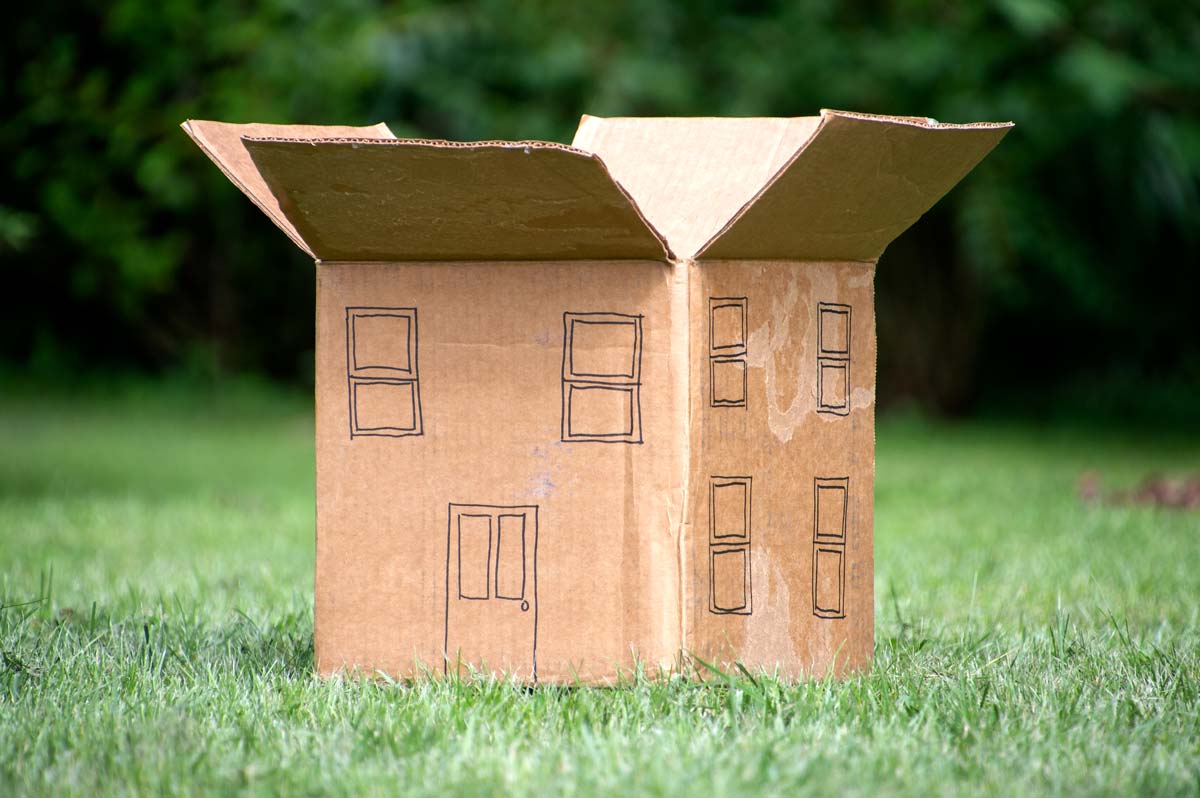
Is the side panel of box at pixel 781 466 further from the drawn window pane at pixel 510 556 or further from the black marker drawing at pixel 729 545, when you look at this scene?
the drawn window pane at pixel 510 556

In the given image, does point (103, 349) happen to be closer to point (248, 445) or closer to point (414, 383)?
point (248, 445)

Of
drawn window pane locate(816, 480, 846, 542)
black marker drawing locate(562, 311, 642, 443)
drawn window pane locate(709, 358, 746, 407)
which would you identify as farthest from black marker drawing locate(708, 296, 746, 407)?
drawn window pane locate(816, 480, 846, 542)

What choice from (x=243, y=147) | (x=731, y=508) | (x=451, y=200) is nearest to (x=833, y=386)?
(x=731, y=508)

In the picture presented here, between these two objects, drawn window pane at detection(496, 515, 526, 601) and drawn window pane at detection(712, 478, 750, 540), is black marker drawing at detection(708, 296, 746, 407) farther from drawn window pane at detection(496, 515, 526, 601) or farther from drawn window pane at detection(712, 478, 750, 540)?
drawn window pane at detection(496, 515, 526, 601)

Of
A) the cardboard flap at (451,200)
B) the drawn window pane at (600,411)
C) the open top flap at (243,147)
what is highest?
the open top flap at (243,147)

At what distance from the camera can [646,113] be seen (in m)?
8.81

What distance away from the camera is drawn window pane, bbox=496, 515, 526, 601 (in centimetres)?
195

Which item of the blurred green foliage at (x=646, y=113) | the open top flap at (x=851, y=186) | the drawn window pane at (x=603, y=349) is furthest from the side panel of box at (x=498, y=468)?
the blurred green foliage at (x=646, y=113)

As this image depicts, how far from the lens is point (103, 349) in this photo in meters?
11.6

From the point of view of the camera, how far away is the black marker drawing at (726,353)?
1943 millimetres

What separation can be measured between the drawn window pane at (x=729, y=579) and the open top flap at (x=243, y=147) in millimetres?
846

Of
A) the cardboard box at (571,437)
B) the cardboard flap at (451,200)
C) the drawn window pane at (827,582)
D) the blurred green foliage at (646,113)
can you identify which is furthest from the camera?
the blurred green foliage at (646,113)

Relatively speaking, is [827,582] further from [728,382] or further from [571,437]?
[571,437]

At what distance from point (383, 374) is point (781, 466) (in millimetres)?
662
